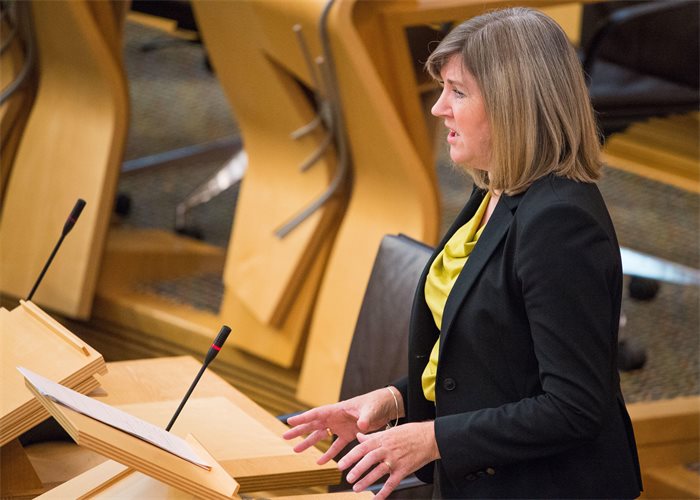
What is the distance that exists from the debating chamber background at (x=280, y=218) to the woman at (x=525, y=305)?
1.08 feet

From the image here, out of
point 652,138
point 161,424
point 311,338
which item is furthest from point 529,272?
point 652,138

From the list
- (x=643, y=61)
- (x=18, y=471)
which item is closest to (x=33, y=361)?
(x=18, y=471)

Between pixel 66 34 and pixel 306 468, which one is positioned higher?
pixel 66 34

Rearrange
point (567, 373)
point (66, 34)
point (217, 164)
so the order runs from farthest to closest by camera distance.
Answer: point (217, 164) < point (66, 34) < point (567, 373)

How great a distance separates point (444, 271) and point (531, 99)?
1.07 feet

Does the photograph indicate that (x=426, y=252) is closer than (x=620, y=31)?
Yes

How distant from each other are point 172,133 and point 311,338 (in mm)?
2181

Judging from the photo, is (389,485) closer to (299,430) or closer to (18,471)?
(299,430)

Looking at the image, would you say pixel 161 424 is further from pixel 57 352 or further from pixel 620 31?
pixel 620 31

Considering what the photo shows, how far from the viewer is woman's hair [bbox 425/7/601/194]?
4.60 feet

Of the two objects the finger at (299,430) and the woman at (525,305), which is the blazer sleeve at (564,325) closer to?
the woman at (525,305)

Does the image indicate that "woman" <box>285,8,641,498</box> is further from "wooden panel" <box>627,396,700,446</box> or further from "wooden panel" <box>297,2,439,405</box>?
"wooden panel" <box>627,396,700,446</box>

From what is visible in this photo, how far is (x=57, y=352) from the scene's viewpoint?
1.63 meters

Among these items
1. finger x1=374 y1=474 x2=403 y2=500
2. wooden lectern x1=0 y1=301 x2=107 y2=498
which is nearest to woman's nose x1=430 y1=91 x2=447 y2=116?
finger x1=374 y1=474 x2=403 y2=500
